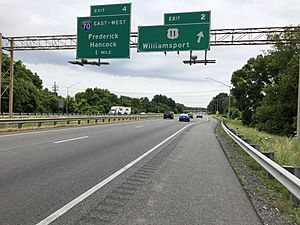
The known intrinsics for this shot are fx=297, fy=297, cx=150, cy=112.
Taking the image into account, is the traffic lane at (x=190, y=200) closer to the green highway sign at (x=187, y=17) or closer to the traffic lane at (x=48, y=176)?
the traffic lane at (x=48, y=176)

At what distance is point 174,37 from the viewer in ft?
67.0

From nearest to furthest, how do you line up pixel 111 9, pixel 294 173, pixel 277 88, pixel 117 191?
pixel 294 173 → pixel 117 191 → pixel 111 9 → pixel 277 88

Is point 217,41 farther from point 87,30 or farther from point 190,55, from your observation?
point 87,30

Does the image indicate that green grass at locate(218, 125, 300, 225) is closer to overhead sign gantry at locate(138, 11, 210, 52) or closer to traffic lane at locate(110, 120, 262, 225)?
traffic lane at locate(110, 120, 262, 225)

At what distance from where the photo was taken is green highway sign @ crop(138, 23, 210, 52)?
20.1m

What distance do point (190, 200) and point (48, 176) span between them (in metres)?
3.34

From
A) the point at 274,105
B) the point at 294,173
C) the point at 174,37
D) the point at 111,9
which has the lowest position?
the point at 294,173

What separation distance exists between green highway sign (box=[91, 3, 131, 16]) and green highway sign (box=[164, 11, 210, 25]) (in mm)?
2908

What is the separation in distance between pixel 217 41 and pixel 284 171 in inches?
658

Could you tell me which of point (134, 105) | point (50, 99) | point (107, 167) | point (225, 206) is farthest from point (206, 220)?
point (134, 105)

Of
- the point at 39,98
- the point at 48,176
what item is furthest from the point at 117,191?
the point at 39,98

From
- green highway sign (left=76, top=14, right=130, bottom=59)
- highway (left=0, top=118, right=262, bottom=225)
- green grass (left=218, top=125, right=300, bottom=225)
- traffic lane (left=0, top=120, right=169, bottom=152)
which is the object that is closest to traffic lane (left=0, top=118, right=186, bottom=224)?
highway (left=0, top=118, right=262, bottom=225)

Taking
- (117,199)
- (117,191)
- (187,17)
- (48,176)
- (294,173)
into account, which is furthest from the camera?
(187,17)

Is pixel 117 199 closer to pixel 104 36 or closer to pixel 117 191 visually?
pixel 117 191
